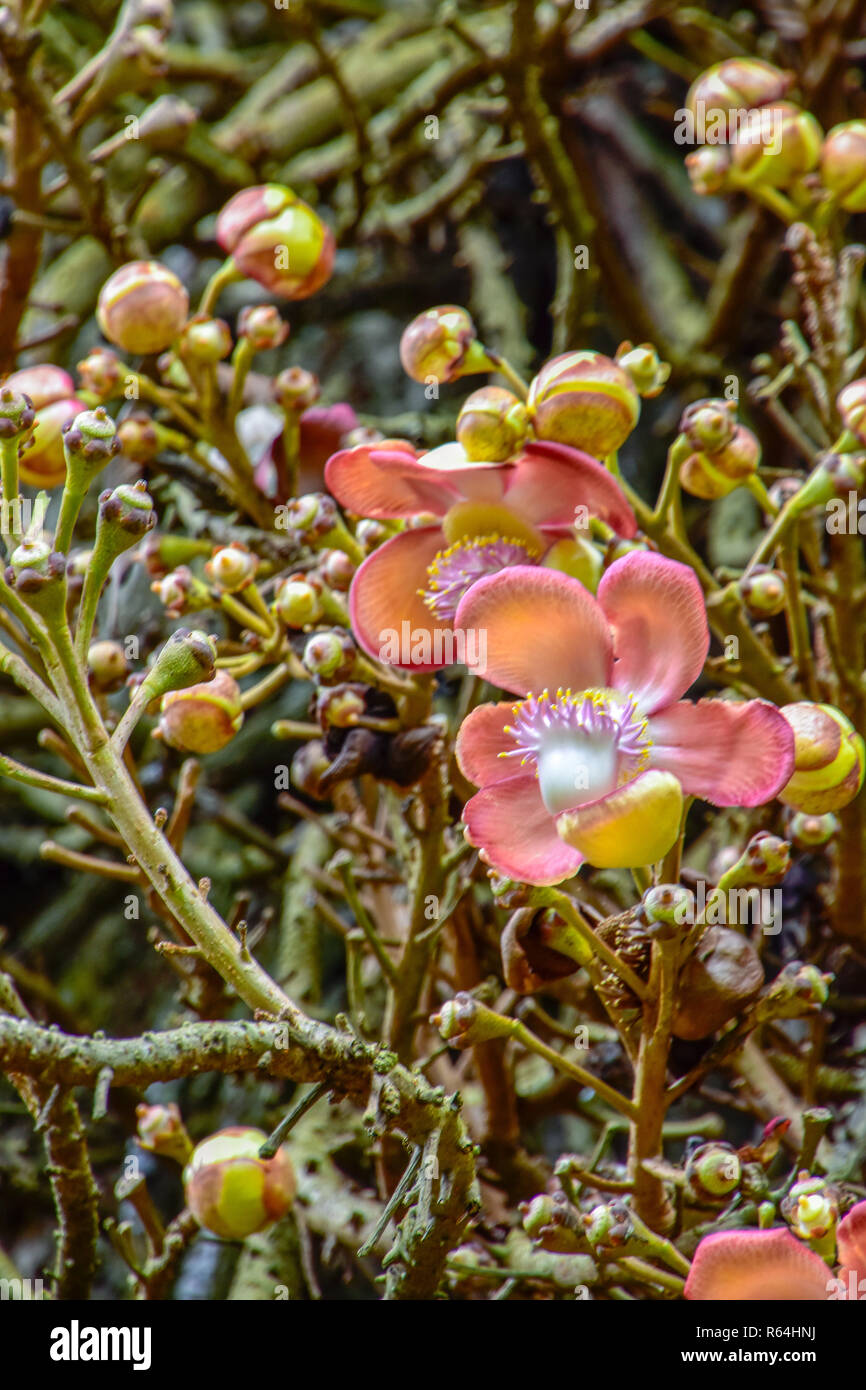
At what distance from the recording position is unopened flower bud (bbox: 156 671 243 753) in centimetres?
62

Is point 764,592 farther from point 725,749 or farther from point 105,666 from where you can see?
point 105,666

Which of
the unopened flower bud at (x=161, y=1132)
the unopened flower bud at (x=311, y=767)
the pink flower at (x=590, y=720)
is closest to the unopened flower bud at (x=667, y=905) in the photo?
the pink flower at (x=590, y=720)

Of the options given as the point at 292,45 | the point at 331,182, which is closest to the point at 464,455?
the point at 331,182

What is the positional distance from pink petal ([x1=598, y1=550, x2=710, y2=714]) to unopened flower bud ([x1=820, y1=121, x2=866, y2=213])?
42 cm

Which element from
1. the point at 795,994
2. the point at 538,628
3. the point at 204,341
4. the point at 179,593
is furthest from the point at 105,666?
the point at 795,994

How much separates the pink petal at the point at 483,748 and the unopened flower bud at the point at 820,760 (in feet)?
0.38

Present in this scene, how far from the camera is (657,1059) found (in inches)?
22.0

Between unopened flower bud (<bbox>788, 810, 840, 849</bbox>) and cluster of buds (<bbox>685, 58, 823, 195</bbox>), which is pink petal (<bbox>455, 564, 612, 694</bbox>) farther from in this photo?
cluster of buds (<bbox>685, 58, 823, 195</bbox>)

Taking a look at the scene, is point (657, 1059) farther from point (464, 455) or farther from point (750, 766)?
point (464, 455)

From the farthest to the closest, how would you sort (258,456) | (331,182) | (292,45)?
(292,45)
(331,182)
(258,456)

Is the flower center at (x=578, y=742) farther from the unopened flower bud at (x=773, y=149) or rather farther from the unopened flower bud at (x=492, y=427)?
the unopened flower bud at (x=773, y=149)

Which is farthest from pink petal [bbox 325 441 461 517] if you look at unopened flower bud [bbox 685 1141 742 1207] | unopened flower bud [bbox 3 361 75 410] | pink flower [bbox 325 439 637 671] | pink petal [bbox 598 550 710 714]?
unopened flower bud [bbox 685 1141 742 1207]
